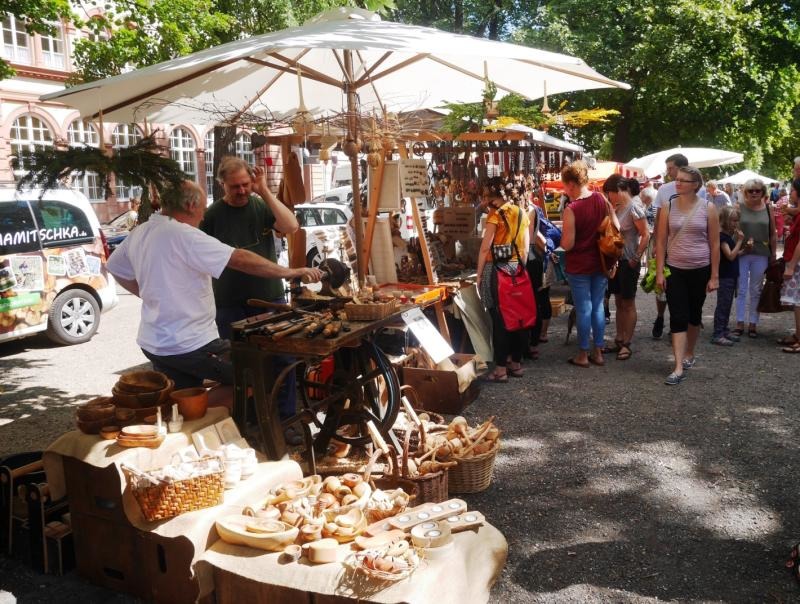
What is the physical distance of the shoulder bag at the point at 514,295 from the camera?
20.5ft

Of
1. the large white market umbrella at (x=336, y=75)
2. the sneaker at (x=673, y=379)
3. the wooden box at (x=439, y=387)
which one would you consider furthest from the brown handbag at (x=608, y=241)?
the wooden box at (x=439, y=387)

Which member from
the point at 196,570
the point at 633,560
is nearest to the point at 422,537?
the point at 196,570

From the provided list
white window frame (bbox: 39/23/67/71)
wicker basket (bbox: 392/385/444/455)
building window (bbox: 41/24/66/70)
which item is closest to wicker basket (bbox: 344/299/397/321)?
wicker basket (bbox: 392/385/444/455)

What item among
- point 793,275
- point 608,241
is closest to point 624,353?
point 608,241

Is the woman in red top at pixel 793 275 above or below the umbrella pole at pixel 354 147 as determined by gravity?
below

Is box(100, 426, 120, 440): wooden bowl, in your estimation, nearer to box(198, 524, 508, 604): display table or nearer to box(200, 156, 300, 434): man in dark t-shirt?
box(198, 524, 508, 604): display table

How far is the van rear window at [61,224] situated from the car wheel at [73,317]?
665 mm

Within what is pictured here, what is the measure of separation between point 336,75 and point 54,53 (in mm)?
20685

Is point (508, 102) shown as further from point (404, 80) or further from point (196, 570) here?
point (196, 570)

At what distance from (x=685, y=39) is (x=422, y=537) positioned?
863 inches

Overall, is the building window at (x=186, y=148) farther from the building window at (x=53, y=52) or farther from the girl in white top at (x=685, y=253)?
the girl in white top at (x=685, y=253)

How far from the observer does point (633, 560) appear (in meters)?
3.38

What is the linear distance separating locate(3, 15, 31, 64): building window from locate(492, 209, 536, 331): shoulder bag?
70.6 ft

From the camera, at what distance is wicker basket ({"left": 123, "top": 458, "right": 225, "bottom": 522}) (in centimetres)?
285
